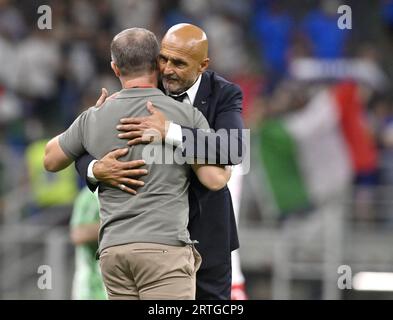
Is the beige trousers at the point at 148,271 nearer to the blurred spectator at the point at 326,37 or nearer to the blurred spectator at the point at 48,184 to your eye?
the blurred spectator at the point at 48,184

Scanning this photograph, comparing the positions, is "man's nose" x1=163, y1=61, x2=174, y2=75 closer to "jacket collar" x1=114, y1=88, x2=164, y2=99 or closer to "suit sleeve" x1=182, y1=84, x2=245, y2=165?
"jacket collar" x1=114, y1=88, x2=164, y2=99

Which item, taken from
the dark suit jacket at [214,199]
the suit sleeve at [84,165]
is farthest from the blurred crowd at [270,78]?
the suit sleeve at [84,165]

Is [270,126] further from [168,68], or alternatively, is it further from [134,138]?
[134,138]

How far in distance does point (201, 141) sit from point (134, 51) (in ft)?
1.49

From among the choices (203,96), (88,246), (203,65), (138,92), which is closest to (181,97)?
(203,96)

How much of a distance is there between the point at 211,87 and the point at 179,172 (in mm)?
611

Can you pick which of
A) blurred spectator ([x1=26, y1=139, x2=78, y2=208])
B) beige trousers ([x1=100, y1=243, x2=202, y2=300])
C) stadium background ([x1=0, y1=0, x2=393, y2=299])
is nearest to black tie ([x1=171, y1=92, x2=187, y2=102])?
beige trousers ([x1=100, y1=243, x2=202, y2=300])

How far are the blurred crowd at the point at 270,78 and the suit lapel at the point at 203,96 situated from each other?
6.56 metres

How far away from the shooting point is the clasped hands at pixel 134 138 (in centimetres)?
458

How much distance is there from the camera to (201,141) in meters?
4.63

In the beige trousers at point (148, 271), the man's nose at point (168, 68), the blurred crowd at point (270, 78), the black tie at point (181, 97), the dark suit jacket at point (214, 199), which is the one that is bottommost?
the beige trousers at point (148, 271)
